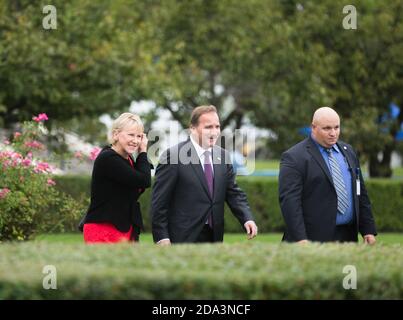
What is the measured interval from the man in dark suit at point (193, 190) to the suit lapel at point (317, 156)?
2.77 feet

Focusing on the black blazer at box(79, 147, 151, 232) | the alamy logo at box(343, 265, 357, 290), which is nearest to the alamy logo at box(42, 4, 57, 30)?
the black blazer at box(79, 147, 151, 232)

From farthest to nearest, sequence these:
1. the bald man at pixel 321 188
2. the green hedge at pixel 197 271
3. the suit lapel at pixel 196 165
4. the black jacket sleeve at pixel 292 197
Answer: the suit lapel at pixel 196 165
the bald man at pixel 321 188
the black jacket sleeve at pixel 292 197
the green hedge at pixel 197 271

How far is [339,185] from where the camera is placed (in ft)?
26.8

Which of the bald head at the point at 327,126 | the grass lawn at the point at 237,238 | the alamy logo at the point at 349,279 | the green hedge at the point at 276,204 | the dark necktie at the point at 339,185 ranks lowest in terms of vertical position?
the grass lawn at the point at 237,238

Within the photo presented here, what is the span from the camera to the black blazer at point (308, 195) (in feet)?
26.3

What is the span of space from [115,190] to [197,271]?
2.59 m

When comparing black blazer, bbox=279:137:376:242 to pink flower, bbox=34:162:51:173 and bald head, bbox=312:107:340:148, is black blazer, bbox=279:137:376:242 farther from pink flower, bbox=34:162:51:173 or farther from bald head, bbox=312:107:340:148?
pink flower, bbox=34:162:51:173

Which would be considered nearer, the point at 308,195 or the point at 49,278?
the point at 49,278

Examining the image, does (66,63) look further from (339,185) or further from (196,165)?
(339,185)

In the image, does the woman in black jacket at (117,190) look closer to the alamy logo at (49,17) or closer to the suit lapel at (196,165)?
the suit lapel at (196,165)

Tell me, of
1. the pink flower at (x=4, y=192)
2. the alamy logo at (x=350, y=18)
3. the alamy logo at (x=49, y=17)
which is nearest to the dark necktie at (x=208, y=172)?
the pink flower at (x=4, y=192)

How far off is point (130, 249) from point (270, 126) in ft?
73.3

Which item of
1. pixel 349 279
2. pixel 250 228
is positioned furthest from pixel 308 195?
pixel 349 279

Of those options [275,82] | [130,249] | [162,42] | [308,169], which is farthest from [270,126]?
[130,249]
